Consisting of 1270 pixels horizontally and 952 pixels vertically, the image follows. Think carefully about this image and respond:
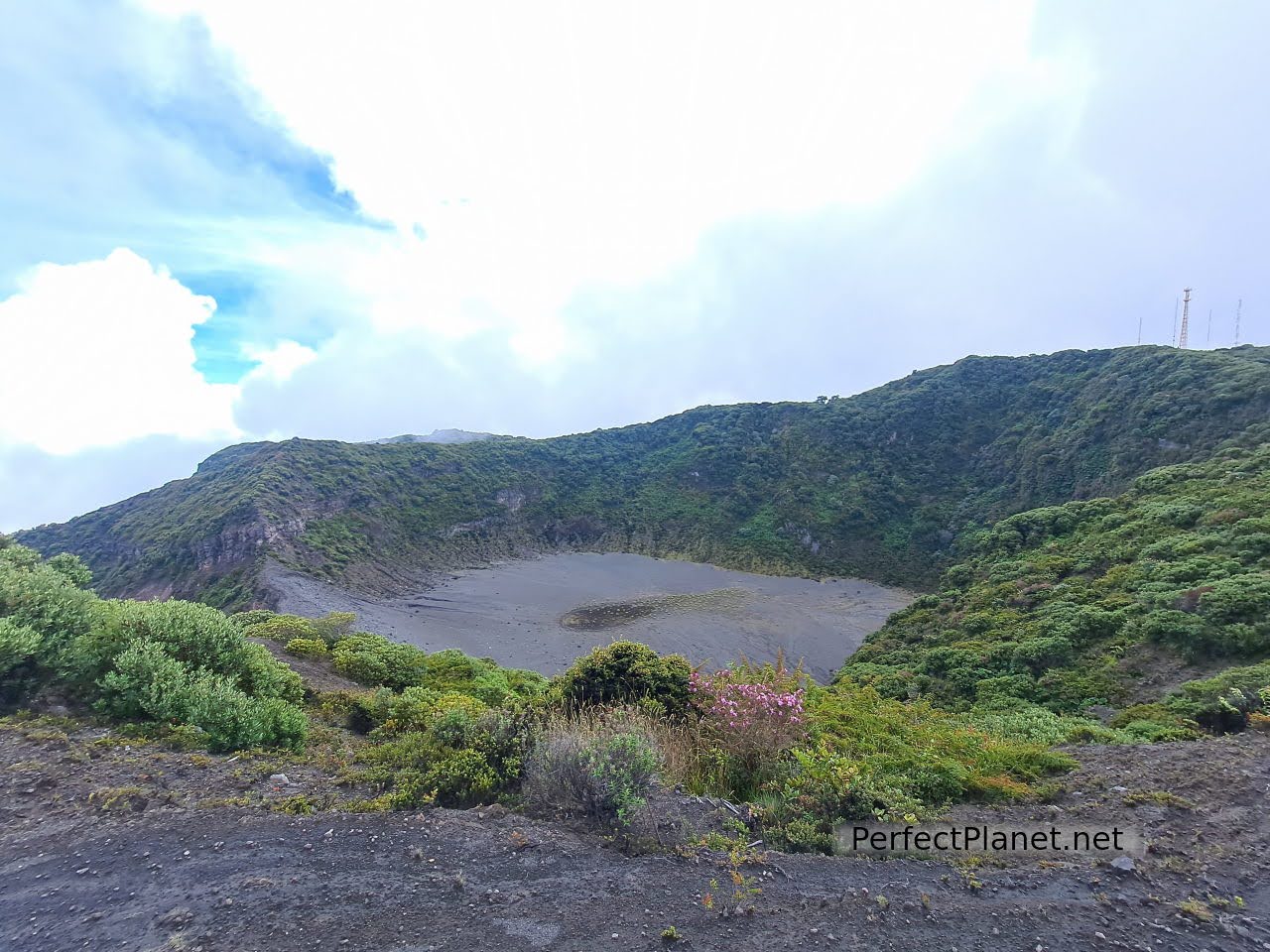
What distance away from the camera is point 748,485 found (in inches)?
2346

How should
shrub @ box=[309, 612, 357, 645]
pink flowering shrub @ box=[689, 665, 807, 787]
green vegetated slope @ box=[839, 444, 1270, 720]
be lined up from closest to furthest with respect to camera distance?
pink flowering shrub @ box=[689, 665, 807, 787], green vegetated slope @ box=[839, 444, 1270, 720], shrub @ box=[309, 612, 357, 645]

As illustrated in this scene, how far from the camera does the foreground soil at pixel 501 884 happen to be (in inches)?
126

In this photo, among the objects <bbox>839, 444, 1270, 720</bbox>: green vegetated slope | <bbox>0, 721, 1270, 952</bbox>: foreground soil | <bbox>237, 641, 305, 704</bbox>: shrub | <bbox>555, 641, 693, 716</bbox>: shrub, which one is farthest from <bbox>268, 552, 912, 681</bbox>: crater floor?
<bbox>0, 721, 1270, 952</bbox>: foreground soil

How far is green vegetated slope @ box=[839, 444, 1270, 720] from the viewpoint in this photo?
1175 cm

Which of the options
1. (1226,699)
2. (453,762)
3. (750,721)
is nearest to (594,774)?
(453,762)

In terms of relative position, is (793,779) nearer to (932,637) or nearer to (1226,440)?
(932,637)

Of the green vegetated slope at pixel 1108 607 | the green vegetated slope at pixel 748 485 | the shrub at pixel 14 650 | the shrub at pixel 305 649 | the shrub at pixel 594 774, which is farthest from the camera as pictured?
the green vegetated slope at pixel 748 485

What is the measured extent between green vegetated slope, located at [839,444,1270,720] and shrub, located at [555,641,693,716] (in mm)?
8964

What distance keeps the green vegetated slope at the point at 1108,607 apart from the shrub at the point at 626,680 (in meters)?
8.96

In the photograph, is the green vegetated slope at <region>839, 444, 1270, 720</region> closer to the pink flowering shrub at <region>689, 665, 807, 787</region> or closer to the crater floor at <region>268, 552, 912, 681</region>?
the pink flowering shrub at <region>689, 665, 807, 787</region>

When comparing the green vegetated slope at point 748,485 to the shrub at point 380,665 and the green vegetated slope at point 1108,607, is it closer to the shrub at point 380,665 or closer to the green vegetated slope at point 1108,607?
the green vegetated slope at point 1108,607

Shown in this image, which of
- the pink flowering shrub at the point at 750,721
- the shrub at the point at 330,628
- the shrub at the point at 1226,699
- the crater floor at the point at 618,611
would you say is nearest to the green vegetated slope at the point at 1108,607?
the shrub at the point at 1226,699

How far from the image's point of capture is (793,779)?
5148mm

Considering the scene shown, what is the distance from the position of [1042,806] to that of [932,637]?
17.3 metres
